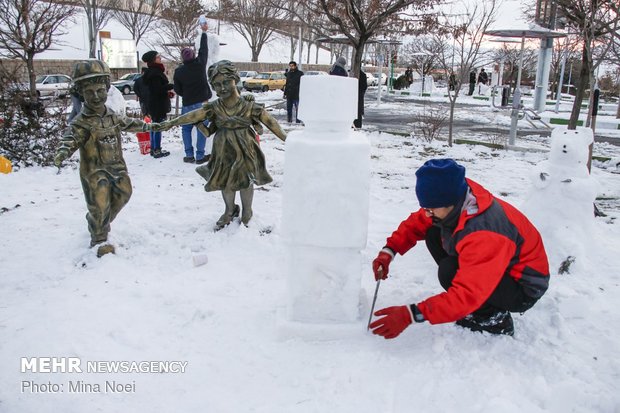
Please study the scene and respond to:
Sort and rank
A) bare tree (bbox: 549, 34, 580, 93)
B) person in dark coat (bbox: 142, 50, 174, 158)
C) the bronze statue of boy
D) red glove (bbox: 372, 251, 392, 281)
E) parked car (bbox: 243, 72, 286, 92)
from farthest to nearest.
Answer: parked car (bbox: 243, 72, 286, 92), bare tree (bbox: 549, 34, 580, 93), person in dark coat (bbox: 142, 50, 174, 158), the bronze statue of boy, red glove (bbox: 372, 251, 392, 281)

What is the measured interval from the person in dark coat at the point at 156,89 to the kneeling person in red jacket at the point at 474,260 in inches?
225

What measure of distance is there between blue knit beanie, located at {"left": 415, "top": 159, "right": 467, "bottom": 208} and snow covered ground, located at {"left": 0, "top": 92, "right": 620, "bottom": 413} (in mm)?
740

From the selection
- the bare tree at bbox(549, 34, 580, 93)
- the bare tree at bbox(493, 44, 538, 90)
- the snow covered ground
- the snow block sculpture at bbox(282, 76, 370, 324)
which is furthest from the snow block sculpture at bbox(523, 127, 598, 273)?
the bare tree at bbox(493, 44, 538, 90)

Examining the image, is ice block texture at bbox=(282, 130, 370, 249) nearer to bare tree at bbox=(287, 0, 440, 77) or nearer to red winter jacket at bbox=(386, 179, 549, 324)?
red winter jacket at bbox=(386, 179, 549, 324)

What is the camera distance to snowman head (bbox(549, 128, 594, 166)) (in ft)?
11.7

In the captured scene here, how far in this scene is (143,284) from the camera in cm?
317

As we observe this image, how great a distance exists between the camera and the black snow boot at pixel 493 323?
8.06ft

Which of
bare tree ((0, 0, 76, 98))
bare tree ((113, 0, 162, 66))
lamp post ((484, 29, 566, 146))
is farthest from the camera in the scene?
bare tree ((113, 0, 162, 66))

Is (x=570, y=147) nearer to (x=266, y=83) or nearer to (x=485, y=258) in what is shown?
(x=485, y=258)

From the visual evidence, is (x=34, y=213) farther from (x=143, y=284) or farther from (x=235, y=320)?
(x=235, y=320)

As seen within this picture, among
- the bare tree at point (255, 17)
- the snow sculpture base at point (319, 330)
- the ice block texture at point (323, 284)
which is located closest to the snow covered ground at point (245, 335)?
the snow sculpture base at point (319, 330)

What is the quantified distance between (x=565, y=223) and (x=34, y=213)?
4659 millimetres

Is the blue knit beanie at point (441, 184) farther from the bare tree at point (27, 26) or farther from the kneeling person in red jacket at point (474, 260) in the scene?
the bare tree at point (27, 26)

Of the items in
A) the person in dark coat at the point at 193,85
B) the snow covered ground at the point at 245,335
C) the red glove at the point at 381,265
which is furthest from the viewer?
the person in dark coat at the point at 193,85
